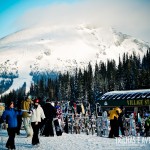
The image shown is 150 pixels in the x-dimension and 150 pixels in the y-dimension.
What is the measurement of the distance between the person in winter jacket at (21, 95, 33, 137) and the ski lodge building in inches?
1124

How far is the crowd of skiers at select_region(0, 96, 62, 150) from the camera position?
39.2 feet

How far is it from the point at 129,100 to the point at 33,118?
34.9 m

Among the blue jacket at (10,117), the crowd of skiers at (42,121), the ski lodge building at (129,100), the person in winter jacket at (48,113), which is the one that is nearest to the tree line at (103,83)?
the ski lodge building at (129,100)

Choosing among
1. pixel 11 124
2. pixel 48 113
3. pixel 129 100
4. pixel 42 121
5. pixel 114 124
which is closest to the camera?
pixel 11 124

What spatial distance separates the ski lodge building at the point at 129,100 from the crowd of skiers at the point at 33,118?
28.7 m

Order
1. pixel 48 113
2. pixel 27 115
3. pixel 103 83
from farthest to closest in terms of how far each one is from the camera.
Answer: pixel 103 83, pixel 27 115, pixel 48 113

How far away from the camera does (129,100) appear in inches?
1822

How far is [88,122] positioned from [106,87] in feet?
332

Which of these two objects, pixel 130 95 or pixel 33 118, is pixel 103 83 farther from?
pixel 33 118

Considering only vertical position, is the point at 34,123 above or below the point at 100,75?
below

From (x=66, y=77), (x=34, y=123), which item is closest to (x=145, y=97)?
(x=34, y=123)

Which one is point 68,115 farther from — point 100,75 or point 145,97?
point 100,75

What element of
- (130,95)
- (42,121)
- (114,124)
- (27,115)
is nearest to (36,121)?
(42,121)

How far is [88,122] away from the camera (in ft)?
77.7
